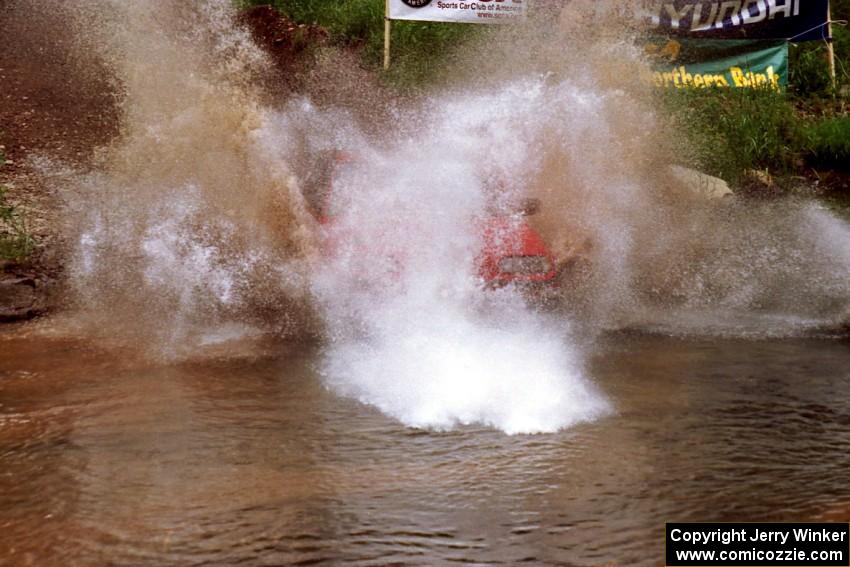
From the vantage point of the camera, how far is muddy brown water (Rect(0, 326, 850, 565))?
12.2 feet

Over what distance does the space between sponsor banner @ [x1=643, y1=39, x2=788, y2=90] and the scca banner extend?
0.42 feet

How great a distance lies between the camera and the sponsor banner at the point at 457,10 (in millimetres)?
11062

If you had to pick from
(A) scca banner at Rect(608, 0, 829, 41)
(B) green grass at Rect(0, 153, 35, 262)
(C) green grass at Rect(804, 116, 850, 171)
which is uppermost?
(A) scca banner at Rect(608, 0, 829, 41)

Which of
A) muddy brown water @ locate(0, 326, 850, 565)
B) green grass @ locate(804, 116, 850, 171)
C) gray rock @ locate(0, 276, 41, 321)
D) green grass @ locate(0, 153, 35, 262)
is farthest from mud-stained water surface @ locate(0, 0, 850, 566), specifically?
green grass @ locate(804, 116, 850, 171)

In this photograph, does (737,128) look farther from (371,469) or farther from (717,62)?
(371,469)

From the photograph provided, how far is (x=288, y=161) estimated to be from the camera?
8555 mm

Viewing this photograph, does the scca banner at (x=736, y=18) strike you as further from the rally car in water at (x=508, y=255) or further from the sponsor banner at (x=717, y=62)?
the rally car in water at (x=508, y=255)

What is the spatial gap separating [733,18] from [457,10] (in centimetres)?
362

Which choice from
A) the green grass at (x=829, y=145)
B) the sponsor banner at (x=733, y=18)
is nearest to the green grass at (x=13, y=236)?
the sponsor banner at (x=733, y=18)

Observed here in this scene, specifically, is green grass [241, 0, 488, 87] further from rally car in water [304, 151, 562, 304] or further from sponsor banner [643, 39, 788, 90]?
rally car in water [304, 151, 562, 304]

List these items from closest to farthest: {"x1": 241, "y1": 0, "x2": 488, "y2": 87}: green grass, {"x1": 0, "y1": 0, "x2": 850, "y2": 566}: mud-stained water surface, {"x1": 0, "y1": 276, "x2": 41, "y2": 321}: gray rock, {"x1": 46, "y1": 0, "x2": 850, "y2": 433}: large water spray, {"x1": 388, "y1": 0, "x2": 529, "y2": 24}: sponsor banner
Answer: {"x1": 0, "y1": 0, "x2": 850, "y2": 566}: mud-stained water surface
{"x1": 46, "y1": 0, "x2": 850, "y2": 433}: large water spray
{"x1": 0, "y1": 276, "x2": 41, "y2": 321}: gray rock
{"x1": 388, "y1": 0, "x2": 529, "y2": 24}: sponsor banner
{"x1": 241, "y1": 0, "x2": 488, "y2": 87}: green grass

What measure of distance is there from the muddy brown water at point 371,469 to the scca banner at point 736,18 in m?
6.85

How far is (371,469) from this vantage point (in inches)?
171

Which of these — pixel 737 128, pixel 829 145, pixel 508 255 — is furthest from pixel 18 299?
pixel 829 145
